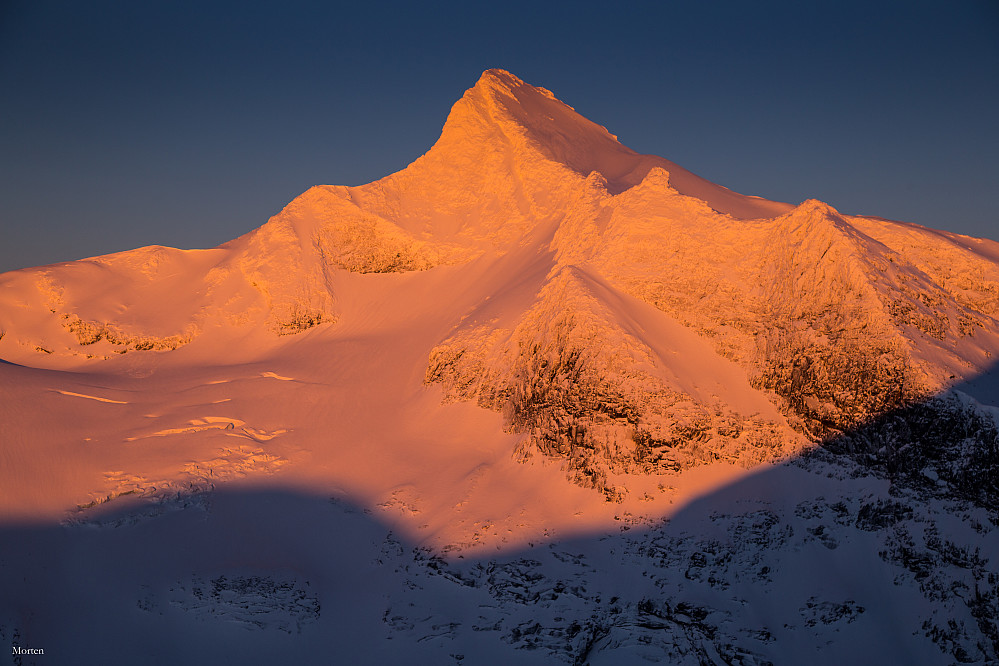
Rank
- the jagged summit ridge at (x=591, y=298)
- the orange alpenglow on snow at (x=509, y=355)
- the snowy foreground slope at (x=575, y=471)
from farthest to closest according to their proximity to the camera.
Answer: the jagged summit ridge at (x=591, y=298) → the orange alpenglow on snow at (x=509, y=355) → the snowy foreground slope at (x=575, y=471)

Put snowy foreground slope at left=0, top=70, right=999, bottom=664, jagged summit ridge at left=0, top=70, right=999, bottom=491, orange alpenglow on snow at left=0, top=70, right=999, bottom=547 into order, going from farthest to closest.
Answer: jagged summit ridge at left=0, top=70, right=999, bottom=491 → orange alpenglow on snow at left=0, top=70, right=999, bottom=547 → snowy foreground slope at left=0, top=70, right=999, bottom=664

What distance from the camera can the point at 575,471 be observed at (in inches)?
1385

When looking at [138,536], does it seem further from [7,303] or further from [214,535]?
[7,303]

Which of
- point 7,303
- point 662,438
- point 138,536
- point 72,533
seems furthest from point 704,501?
point 7,303

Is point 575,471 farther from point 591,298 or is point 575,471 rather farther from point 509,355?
point 591,298

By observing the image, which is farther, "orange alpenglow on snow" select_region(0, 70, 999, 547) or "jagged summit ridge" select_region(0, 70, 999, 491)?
"jagged summit ridge" select_region(0, 70, 999, 491)

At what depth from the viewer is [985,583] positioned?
25625mm

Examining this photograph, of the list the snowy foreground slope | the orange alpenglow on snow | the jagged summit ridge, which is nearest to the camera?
the snowy foreground slope

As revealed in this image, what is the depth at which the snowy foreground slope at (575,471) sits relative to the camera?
26797mm

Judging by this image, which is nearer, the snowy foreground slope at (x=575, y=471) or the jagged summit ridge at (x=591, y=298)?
the snowy foreground slope at (x=575, y=471)

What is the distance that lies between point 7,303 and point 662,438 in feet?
215

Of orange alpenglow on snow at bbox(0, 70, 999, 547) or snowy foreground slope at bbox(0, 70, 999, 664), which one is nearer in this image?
snowy foreground slope at bbox(0, 70, 999, 664)

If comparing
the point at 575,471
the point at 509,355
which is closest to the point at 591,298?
the point at 509,355

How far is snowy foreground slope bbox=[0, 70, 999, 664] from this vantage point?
87.9 feet
